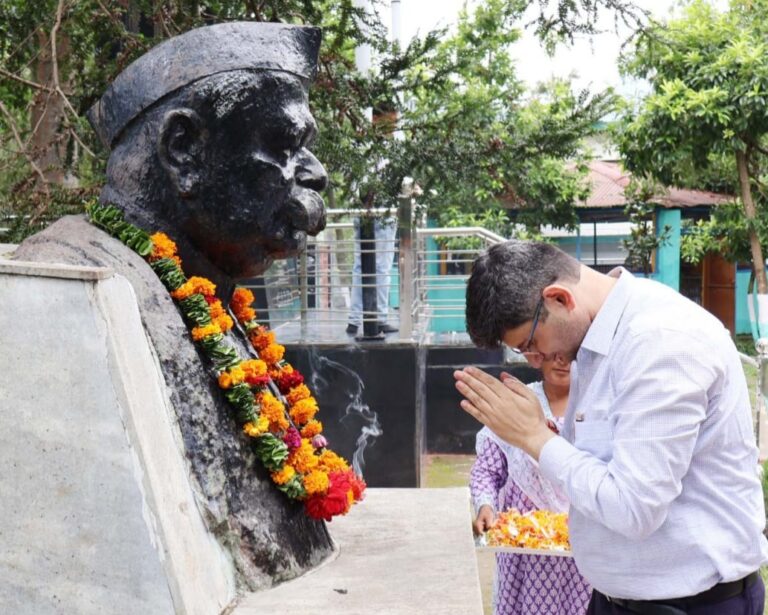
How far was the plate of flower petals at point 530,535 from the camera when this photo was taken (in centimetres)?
278

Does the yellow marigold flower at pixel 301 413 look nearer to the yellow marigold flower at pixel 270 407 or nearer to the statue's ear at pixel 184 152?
the yellow marigold flower at pixel 270 407

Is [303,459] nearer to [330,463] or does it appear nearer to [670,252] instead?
[330,463]

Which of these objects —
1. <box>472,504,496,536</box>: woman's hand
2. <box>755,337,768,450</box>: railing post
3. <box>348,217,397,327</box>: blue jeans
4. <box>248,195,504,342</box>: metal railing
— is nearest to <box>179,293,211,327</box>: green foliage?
<box>472,504,496,536</box>: woman's hand

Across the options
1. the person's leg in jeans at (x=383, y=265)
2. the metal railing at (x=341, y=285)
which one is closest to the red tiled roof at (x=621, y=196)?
the metal railing at (x=341, y=285)

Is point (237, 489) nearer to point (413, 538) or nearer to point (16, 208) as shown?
point (413, 538)

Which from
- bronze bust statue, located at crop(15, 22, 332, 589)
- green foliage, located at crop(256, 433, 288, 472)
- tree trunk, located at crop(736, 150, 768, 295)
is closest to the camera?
bronze bust statue, located at crop(15, 22, 332, 589)

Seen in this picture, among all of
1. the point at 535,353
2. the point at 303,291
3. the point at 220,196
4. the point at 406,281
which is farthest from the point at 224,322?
the point at 303,291

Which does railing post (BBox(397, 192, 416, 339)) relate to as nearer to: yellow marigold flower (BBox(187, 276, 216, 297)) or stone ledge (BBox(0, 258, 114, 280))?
yellow marigold flower (BBox(187, 276, 216, 297))

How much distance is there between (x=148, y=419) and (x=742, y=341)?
1556 centimetres

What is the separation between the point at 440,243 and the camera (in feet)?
45.3

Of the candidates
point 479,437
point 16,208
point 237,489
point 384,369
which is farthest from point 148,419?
point 384,369

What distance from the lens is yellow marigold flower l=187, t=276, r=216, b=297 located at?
267 centimetres

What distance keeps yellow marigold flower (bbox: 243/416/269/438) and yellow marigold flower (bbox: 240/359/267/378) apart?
126mm

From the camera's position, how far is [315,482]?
2.68m
